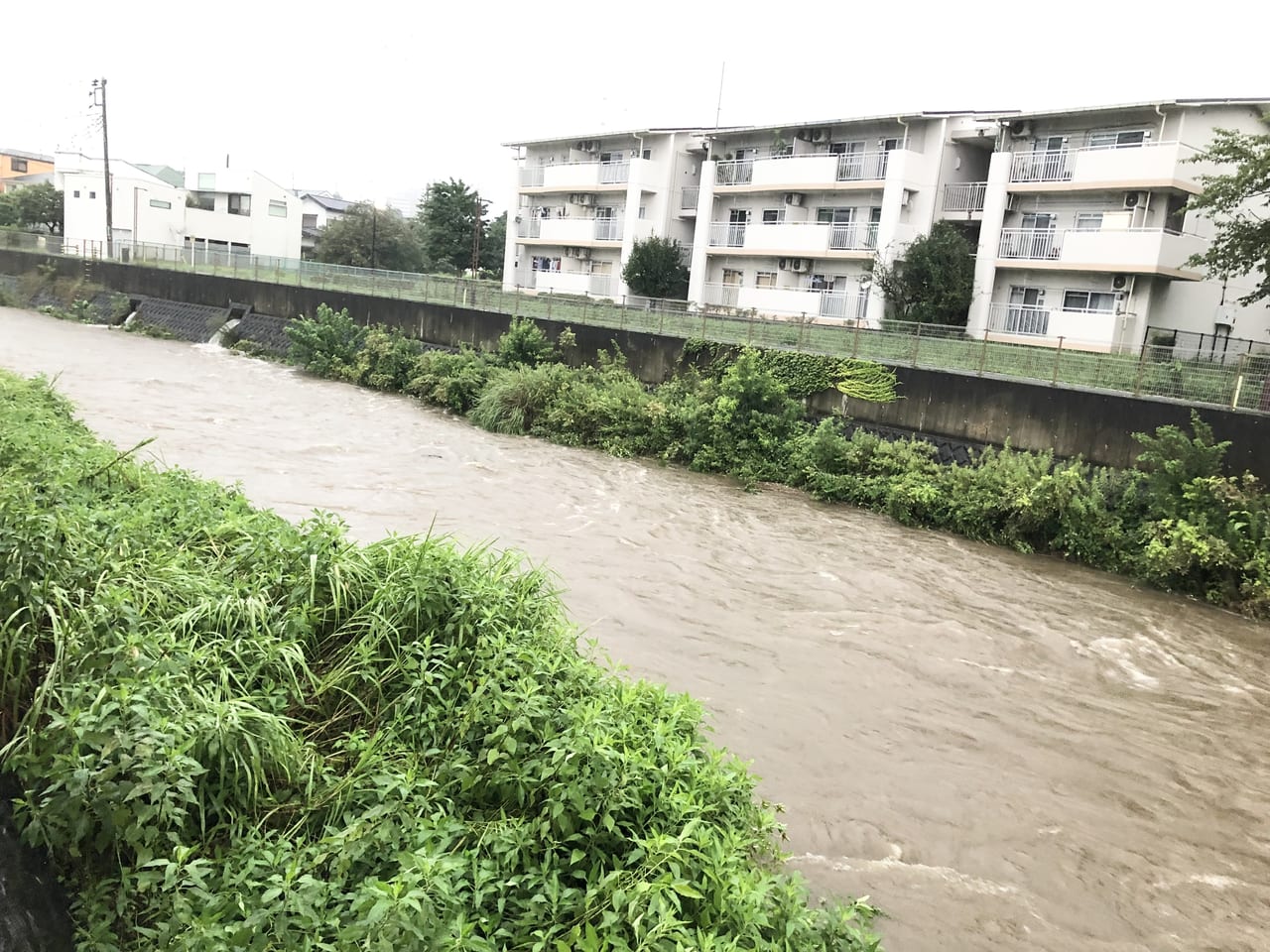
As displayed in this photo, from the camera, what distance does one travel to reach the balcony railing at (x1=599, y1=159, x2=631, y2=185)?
3716cm

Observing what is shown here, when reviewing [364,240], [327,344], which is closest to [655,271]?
[327,344]

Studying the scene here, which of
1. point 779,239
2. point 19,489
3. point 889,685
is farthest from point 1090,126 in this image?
point 19,489

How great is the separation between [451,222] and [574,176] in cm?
1710

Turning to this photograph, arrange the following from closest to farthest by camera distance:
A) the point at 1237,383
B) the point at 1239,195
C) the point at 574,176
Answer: the point at 1237,383 < the point at 1239,195 < the point at 574,176

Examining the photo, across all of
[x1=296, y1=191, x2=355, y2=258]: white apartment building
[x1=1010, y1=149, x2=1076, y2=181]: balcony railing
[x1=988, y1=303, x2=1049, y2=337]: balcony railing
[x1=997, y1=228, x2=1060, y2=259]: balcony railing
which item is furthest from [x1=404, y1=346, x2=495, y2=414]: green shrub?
[x1=296, y1=191, x2=355, y2=258]: white apartment building

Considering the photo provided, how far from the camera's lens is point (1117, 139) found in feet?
81.5

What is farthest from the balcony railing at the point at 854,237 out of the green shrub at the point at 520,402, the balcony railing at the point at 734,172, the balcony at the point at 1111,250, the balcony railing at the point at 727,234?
the green shrub at the point at 520,402

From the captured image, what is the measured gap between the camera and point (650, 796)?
4.29 metres

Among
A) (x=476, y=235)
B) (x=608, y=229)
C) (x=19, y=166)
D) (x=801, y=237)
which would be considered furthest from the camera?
(x=19, y=166)

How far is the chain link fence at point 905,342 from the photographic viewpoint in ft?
45.2

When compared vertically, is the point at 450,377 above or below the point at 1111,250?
below

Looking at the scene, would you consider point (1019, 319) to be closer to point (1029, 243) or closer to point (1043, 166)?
point (1029, 243)

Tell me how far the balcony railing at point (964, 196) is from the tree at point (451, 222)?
3127 cm

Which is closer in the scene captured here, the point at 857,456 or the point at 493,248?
the point at 857,456
